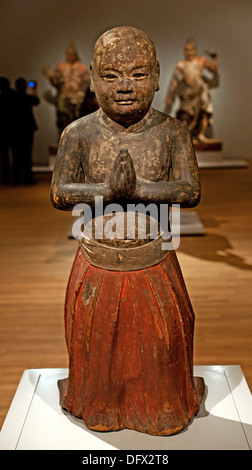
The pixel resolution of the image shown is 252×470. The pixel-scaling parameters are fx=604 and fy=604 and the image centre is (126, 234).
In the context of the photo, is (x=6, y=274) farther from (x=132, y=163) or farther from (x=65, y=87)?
(x=65, y=87)

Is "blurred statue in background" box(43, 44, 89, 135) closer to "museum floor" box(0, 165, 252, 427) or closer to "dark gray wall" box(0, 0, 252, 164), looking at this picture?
"dark gray wall" box(0, 0, 252, 164)

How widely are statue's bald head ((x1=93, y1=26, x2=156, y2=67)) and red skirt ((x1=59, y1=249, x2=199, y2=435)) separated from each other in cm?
85

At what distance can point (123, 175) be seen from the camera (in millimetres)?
2188

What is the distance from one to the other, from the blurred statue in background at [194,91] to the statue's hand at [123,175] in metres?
8.51

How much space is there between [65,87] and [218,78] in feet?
9.59

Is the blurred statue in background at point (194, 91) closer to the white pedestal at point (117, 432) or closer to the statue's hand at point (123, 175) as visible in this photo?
the white pedestal at point (117, 432)

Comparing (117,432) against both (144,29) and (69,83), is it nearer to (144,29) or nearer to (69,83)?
(69,83)

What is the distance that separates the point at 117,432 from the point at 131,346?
1.32ft

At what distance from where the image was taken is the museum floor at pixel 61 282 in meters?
3.81

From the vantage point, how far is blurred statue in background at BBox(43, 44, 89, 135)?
34.4ft

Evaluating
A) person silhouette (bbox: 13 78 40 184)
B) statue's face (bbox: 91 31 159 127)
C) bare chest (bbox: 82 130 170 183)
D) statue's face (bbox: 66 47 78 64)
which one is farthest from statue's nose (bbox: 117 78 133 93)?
statue's face (bbox: 66 47 78 64)

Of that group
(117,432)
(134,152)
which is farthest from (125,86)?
(117,432)

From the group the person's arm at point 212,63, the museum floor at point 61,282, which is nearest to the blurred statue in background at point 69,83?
the person's arm at point 212,63
